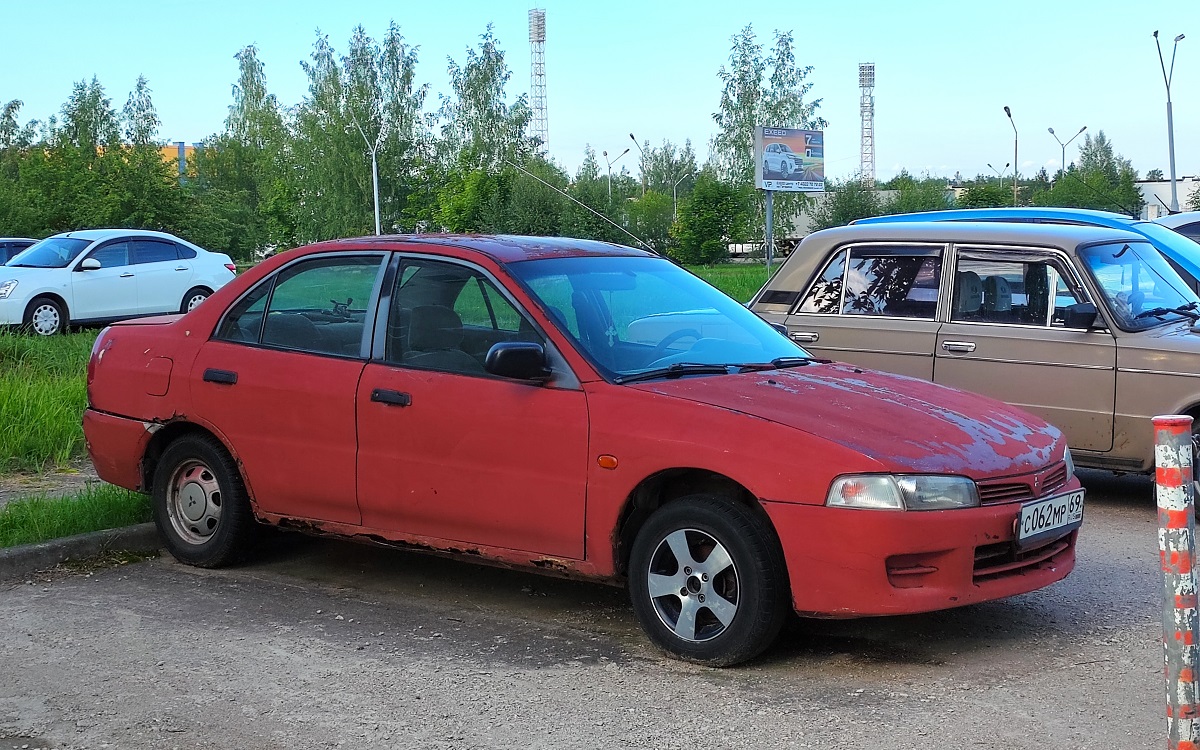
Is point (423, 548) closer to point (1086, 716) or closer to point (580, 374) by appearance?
point (580, 374)

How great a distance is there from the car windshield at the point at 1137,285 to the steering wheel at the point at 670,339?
332cm

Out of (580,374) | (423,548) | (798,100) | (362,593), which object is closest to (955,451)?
(580,374)

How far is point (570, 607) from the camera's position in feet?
19.0

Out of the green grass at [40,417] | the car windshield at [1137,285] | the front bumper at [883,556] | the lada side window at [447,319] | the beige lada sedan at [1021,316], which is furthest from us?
the green grass at [40,417]

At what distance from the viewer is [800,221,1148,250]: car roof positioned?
8223mm

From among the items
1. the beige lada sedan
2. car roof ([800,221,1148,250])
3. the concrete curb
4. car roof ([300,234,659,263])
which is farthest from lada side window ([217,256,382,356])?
car roof ([800,221,1148,250])

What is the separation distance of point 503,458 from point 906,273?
13.8 feet

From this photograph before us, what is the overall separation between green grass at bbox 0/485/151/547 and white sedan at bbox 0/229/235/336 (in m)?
13.3

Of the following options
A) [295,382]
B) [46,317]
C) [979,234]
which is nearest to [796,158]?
[46,317]

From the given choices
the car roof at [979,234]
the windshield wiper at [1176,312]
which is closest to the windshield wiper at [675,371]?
the car roof at [979,234]

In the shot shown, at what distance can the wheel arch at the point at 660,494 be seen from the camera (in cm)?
497

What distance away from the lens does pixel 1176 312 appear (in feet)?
26.9

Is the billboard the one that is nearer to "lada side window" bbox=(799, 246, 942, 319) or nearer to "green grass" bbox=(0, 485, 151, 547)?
"lada side window" bbox=(799, 246, 942, 319)

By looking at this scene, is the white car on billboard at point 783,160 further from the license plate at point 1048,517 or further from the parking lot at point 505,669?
the license plate at point 1048,517
